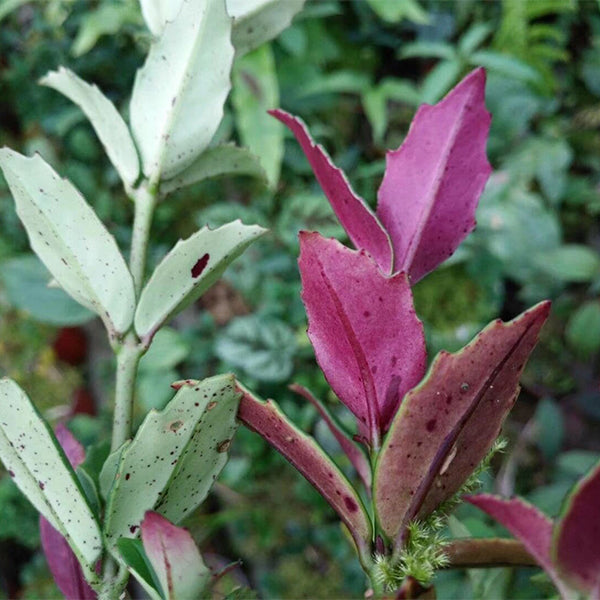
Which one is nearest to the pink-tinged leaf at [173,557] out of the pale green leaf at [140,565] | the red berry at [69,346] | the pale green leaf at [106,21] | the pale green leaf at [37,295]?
the pale green leaf at [140,565]

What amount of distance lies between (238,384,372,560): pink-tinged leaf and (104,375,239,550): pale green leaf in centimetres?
2

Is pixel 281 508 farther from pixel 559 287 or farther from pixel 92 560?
pixel 92 560

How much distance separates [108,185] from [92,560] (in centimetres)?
99

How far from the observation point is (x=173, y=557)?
276mm

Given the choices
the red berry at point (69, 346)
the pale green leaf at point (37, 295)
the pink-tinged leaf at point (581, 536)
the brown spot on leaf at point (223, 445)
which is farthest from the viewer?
the red berry at point (69, 346)

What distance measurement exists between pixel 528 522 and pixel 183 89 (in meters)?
0.28

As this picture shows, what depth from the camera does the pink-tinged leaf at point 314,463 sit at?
301 mm

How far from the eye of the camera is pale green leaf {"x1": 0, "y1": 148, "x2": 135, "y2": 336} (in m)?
0.35

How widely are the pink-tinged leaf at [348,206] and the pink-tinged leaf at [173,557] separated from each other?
0.47 feet

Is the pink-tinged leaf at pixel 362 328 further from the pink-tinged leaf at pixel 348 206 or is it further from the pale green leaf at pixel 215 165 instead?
the pale green leaf at pixel 215 165

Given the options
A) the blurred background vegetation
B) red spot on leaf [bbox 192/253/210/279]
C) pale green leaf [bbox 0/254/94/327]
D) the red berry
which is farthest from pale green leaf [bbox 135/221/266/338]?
the red berry

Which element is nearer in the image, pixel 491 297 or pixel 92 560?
pixel 92 560

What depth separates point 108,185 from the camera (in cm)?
123

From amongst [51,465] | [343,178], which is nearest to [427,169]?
[343,178]
